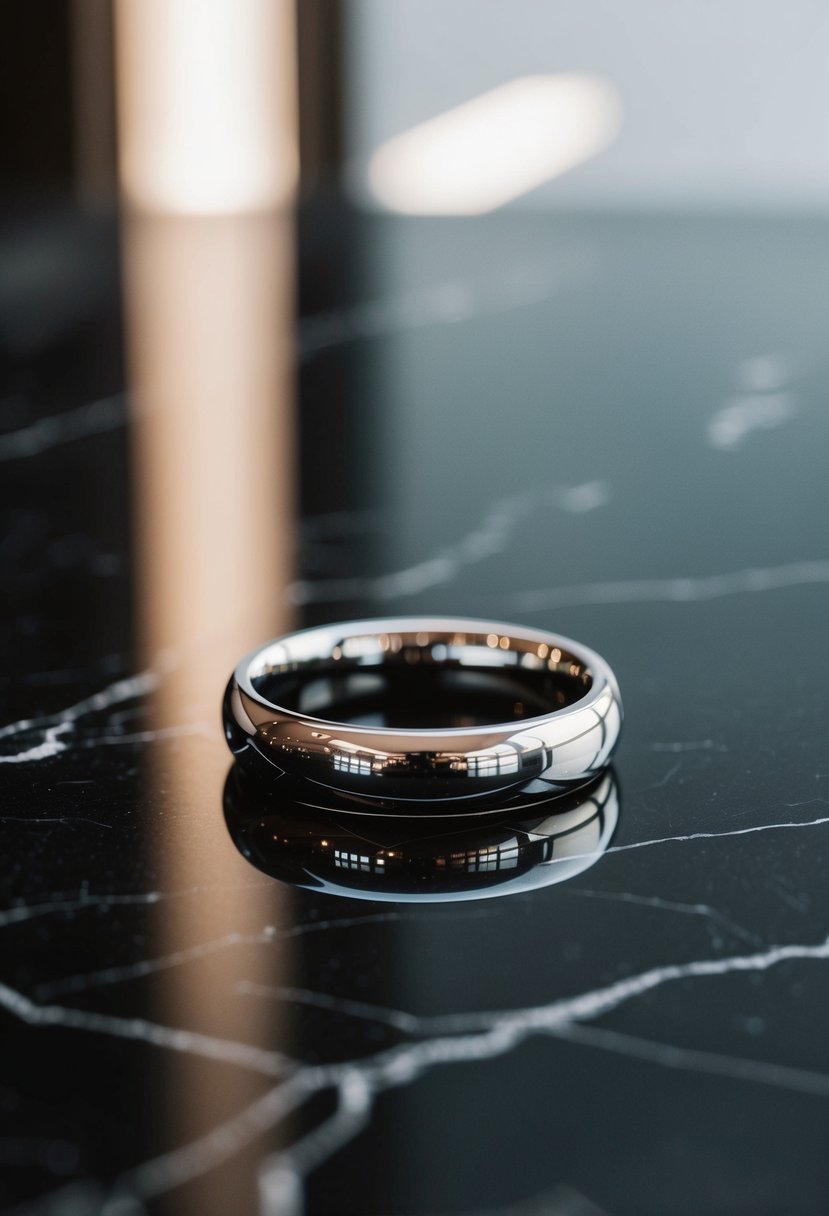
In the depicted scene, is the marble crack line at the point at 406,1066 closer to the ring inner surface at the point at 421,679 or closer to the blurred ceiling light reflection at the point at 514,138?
the ring inner surface at the point at 421,679

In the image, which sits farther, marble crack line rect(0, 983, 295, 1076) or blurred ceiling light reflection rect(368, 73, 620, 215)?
blurred ceiling light reflection rect(368, 73, 620, 215)

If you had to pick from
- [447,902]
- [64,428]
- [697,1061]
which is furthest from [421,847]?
[64,428]

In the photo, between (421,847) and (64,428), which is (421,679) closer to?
(421,847)

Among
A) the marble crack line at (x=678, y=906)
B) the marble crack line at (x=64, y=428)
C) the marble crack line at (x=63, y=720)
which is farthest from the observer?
the marble crack line at (x=64, y=428)

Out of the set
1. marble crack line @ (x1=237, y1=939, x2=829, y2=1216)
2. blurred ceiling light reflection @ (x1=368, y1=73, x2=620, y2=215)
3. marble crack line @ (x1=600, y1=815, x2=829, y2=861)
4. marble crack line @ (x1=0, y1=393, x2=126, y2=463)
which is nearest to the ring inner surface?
marble crack line @ (x1=600, y1=815, x2=829, y2=861)

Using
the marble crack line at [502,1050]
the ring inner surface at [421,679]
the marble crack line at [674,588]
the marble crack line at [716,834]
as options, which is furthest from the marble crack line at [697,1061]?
the marble crack line at [674,588]

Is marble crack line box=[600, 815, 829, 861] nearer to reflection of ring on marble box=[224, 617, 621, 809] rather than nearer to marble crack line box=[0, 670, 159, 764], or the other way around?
reflection of ring on marble box=[224, 617, 621, 809]
